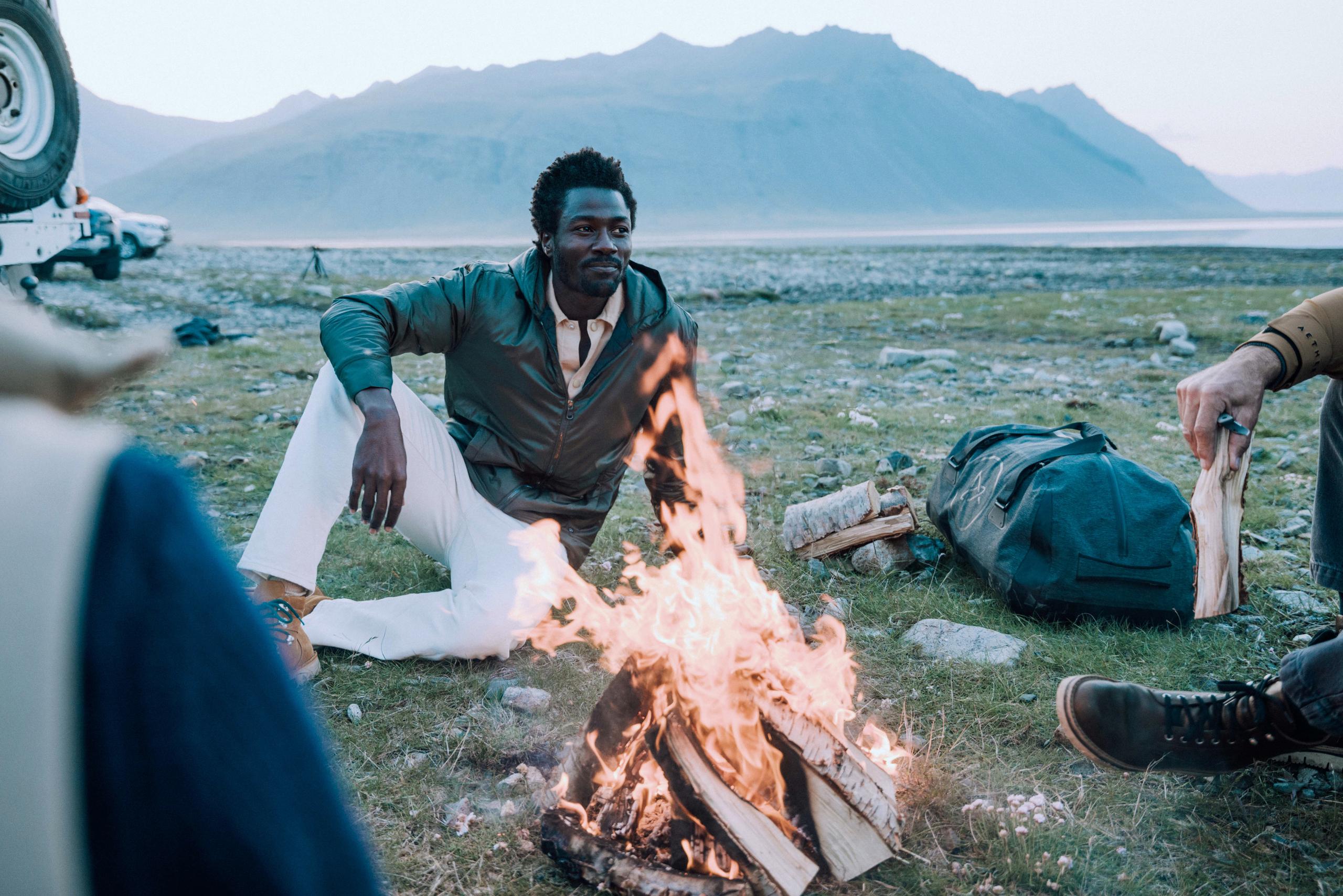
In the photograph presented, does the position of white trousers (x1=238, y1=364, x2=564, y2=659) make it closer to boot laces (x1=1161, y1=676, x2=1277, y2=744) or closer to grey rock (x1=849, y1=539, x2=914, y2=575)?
grey rock (x1=849, y1=539, x2=914, y2=575)

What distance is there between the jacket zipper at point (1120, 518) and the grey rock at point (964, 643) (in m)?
0.61

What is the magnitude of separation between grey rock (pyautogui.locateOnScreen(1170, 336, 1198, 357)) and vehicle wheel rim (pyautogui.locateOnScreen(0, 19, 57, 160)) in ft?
44.4

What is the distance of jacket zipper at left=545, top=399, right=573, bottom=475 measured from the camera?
3762mm

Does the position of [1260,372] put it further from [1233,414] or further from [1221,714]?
[1221,714]

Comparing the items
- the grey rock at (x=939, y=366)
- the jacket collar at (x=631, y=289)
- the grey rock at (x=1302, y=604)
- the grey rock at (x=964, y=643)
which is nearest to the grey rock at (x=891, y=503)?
the grey rock at (x=964, y=643)

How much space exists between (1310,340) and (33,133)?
9871 millimetres

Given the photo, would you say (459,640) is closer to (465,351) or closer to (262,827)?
(465,351)

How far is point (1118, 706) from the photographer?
283 cm

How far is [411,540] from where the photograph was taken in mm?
3914

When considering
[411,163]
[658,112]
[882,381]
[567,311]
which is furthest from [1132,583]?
[658,112]

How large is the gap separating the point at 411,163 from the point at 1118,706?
174 metres

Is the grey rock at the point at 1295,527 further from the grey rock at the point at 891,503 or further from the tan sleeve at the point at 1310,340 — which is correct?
the tan sleeve at the point at 1310,340

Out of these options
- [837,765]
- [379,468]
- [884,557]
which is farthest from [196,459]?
[837,765]

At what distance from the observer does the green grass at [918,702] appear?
8.07 feet
